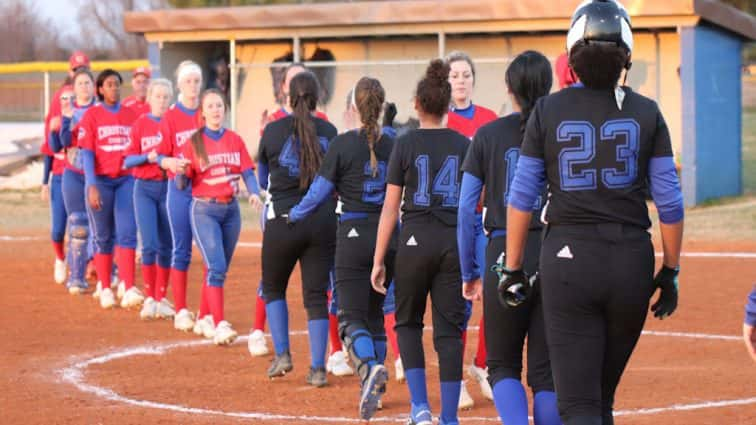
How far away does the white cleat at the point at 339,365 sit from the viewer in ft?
30.1

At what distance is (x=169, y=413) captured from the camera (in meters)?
7.81

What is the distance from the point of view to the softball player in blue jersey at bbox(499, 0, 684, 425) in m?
4.84

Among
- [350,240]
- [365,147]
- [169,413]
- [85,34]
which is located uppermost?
[85,34]

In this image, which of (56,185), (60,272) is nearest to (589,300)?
(56,185)

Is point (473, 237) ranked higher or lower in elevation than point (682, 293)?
higher

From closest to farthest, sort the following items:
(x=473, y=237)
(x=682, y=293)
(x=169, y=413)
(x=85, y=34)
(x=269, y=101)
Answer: (x=473, y=237) < (x=169, y=413) < (x=682, y=293) < (x=269, y=101) < (x=85, y=34)

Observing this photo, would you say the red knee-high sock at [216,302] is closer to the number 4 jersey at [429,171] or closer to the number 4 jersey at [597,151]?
the number 4 jersey at [429,171]

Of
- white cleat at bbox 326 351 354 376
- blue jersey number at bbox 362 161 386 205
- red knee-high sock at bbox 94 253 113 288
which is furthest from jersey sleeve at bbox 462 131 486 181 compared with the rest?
red knee-high sock at bbox 94 253 113 288

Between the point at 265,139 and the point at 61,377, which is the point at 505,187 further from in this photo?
the point at 61,377

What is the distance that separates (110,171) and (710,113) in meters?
12.4

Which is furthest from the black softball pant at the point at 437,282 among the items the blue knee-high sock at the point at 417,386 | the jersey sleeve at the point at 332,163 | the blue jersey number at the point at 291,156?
the blue jersey number at the point at 291,156

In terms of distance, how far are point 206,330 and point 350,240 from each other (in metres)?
3.31

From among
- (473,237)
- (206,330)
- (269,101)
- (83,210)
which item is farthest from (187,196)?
(269,101)

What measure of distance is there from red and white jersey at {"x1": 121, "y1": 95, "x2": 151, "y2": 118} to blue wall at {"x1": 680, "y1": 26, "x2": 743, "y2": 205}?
10376 millimetres
